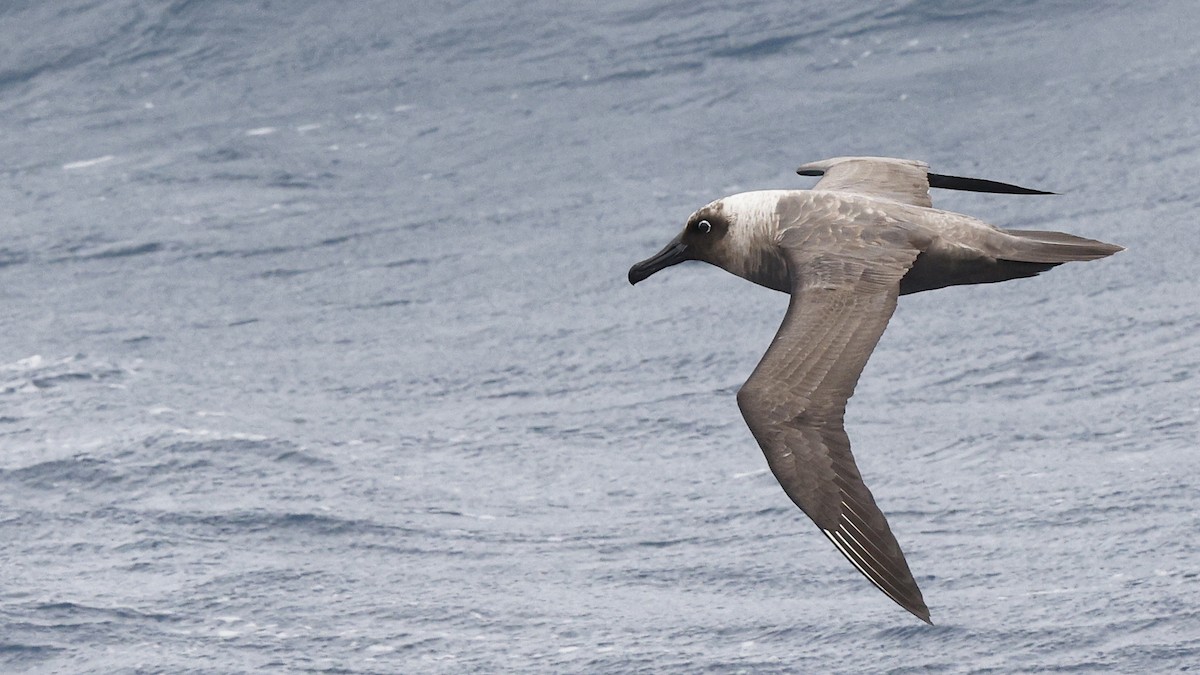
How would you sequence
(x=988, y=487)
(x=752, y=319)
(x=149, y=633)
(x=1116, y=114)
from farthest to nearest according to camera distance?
(x=1116, y=114)
(x=752, y=319)
(x=988, y=487)
(x=149, y=633)

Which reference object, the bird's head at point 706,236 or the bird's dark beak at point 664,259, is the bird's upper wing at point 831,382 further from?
the bird's dark beak at point 664,259

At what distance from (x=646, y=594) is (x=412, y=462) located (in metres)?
4.65

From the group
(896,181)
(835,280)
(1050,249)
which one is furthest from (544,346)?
(1050,249)

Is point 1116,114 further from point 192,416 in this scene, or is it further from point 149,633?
point 149,633

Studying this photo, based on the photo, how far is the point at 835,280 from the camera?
11414mm

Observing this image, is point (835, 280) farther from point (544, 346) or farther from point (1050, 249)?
point (544, 346)

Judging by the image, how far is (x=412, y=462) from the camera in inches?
1072

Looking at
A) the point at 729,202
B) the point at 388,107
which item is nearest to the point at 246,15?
the point at 388,107

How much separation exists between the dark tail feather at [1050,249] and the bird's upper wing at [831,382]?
1.90 ft

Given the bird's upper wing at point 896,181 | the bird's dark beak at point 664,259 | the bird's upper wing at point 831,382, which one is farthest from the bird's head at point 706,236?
the bird's upper wing at point 896,181

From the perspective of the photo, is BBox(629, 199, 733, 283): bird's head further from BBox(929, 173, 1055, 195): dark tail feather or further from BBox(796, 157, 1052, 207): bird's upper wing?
BBox(929, 173, 1055, 195): dark tail feather

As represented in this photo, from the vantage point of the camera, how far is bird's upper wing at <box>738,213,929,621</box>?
10.1 metres

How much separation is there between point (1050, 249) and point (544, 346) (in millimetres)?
19291

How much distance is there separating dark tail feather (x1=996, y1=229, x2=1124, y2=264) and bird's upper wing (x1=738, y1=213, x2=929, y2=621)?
22.8 inches
